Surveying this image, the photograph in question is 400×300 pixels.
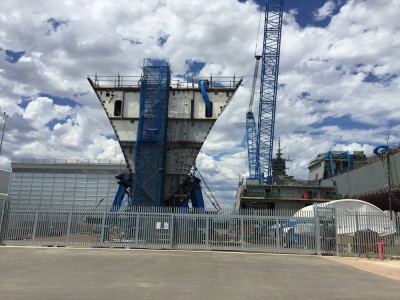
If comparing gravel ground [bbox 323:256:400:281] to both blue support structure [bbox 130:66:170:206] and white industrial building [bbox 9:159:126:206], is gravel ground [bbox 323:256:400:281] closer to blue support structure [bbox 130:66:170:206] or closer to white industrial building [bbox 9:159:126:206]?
blue support structure [bbox 130:66:170:206]

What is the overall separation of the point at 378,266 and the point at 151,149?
18855 mm

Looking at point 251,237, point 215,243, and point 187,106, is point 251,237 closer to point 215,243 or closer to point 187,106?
point 215,243

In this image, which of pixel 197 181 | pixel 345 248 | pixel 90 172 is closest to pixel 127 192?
pixel 197 181

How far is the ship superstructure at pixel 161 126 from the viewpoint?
32.1 meters

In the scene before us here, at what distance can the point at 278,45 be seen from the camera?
67562 millimetres

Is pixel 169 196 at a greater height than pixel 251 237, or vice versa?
pixel 169 196

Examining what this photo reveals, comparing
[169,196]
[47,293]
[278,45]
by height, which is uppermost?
[278,45]

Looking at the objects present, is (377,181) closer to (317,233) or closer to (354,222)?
(354,222)

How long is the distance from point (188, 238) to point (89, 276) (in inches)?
547

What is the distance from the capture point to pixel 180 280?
13.5 m

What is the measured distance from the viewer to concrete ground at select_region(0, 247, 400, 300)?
10.9 m

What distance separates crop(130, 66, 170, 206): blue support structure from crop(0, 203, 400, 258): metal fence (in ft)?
12.1

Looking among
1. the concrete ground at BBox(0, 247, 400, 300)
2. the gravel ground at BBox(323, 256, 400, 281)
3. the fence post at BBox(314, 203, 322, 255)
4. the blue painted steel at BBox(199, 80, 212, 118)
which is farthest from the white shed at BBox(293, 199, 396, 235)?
the blue painted steel at BBox(199, 80, 212, 118)

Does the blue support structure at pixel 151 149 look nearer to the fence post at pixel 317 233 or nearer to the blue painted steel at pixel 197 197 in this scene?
the blue painted steel at pixel 197 197
